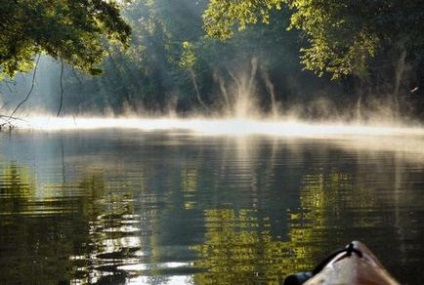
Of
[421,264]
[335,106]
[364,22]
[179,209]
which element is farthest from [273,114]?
[421,264]

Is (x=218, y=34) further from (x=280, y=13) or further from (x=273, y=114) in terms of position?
(x=273, y=114)

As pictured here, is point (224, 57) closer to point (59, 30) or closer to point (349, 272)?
point (59, 30)

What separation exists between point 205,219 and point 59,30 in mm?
13319

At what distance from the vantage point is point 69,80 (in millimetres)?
118938

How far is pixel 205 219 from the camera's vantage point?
11.4m

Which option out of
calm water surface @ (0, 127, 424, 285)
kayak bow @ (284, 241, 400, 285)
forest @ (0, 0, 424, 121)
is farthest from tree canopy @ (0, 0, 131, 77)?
kayak bow @ (284, 241, 400, 285)

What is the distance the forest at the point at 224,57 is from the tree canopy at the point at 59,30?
0.04 m

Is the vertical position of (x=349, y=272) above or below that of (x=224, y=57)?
below

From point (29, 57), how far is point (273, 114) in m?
48.3

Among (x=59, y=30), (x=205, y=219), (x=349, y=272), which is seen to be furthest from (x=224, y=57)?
(x=349, y=272)

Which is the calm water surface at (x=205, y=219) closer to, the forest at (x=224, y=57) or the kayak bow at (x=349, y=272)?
the kayak bow at (x=349, y=272)

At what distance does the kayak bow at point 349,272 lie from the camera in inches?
172

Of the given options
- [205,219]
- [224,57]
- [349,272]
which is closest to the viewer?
[349,272]

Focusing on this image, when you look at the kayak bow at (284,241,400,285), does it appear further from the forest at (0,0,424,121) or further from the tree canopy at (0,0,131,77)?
the tree canopy at (0,0,131,77)
